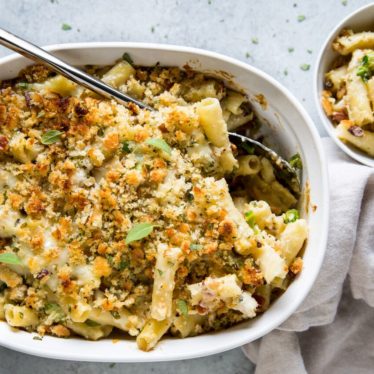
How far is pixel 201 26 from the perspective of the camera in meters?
2.83

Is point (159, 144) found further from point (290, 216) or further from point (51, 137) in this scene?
point (290, 216)

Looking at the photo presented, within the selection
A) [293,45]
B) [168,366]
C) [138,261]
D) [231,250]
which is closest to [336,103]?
[293,45]

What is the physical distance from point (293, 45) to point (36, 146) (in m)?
1.18

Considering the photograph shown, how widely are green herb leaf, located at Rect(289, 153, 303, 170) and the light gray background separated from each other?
420 mm

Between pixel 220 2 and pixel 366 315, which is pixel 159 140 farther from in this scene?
pixel 366 315

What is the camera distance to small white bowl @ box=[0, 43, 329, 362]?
2246 millimetres

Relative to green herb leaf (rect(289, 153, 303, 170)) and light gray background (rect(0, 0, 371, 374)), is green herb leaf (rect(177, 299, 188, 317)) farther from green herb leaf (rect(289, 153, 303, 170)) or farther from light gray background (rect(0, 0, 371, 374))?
light gray background (rect(0, 0, 371, 374))

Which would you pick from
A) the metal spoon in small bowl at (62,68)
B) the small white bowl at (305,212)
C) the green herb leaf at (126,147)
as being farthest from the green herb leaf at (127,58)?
the green herb leaf at (126,147)

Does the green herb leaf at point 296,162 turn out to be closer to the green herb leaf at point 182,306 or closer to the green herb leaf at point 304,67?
the green herb leaf at point 304,67

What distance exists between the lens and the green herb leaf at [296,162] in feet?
7.97

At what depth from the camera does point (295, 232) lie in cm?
228

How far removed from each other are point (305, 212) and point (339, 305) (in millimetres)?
660

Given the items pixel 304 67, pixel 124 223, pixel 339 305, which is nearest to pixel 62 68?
pixel 124 223

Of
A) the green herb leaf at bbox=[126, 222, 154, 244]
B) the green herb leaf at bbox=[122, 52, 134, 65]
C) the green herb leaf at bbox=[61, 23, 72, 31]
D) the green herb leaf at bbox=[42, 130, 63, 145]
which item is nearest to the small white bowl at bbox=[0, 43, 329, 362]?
the green herb leaf at bbox=[122, 52, 134, 65]
